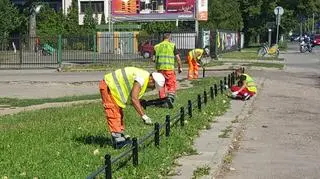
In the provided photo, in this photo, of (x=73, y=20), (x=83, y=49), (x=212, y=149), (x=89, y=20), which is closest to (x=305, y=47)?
(x=89, y=20)

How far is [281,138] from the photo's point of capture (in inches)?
485

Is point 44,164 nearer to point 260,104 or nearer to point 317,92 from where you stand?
point 260,104

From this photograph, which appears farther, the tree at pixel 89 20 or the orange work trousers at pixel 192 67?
the tree at pixel 89 20

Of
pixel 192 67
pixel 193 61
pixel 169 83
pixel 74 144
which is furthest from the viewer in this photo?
pixel 192 67

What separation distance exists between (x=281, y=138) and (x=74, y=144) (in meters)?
4.42

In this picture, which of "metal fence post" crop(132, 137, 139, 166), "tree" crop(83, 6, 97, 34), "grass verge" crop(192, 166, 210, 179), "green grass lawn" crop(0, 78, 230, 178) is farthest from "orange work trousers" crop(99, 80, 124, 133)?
"tree" crop(83, 6, 97, 34)

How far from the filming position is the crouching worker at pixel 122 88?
8844mm

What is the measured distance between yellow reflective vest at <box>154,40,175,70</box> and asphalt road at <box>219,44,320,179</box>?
249cm

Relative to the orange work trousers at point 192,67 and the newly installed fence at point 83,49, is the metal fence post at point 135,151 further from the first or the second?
the newly installed fence at point 83,49

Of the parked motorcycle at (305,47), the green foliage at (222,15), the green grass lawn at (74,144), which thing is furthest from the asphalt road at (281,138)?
the green foliage at (222,15)

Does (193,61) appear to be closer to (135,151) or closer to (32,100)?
(32,100)

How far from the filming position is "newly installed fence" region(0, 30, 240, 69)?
39188 millimetres

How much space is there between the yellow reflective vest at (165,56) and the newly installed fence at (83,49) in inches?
862

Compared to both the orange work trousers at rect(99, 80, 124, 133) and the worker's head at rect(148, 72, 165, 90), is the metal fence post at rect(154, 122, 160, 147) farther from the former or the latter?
the worker's head at rect(148, 72, 165, 90)
